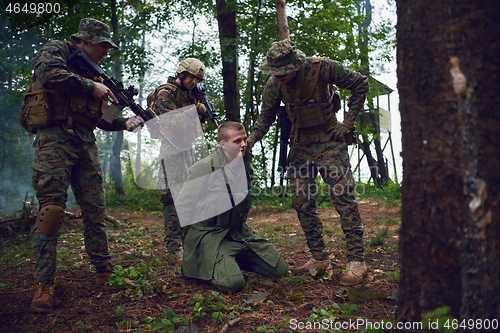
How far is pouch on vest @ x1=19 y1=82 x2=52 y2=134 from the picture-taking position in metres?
3.38

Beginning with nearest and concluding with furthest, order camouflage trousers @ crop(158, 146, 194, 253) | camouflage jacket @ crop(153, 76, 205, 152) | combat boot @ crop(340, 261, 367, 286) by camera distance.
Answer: combat boot @ crop(340, 261, 367, 286) → camouflage trousers @ crop(158, 146, 194, 253) → camouflage jacket @ crop(153, 76, 205, 152)

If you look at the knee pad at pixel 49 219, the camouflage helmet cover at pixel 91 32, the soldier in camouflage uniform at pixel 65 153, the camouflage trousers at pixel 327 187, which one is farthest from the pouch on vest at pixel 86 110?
the camouflage trousers at pixel 327 187

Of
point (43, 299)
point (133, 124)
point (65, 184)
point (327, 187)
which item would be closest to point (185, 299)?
point (43, 299)

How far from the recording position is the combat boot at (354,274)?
3.69 meters

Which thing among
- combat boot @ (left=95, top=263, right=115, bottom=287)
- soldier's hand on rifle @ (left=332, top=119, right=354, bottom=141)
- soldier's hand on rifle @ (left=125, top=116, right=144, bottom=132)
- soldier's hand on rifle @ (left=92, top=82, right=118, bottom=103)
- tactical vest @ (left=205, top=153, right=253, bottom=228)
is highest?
soldier's hand on rifle @ (left=92, top=82, right=118, bottom=103)

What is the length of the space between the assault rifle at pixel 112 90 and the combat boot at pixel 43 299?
1.62 meters

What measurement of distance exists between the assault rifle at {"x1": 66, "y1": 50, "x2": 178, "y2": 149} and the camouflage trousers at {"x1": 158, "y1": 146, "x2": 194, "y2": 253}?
49 cm

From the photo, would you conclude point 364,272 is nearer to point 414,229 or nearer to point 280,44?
point 414,229

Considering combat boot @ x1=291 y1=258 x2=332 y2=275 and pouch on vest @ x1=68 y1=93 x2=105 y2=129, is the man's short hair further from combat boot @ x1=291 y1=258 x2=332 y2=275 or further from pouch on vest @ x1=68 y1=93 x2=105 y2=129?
combat boot @ x1=291 y1=258 x2=332 y2=275

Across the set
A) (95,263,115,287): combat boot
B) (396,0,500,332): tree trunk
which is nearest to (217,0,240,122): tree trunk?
(95,263,115,287): combat boot

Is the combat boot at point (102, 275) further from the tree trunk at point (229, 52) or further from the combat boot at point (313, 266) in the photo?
the tree trunk at point (229, 52)

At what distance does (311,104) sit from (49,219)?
2.68 meters

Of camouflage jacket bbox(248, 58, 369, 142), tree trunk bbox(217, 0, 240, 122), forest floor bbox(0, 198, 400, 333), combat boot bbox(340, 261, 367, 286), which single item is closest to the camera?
forest floor bbox(0, 198, 400, 333)

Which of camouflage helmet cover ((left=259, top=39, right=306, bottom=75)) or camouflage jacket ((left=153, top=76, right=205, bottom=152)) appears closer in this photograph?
camouflage helmet cover ((left=259, top=39, right=306, bottom=75))
